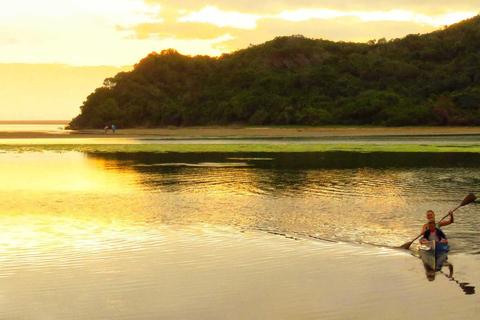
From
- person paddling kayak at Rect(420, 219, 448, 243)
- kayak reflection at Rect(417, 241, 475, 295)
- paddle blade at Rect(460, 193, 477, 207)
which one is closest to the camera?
kayak reflection at Rect(417, 241, 475, 295)

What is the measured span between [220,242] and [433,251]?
4.96m

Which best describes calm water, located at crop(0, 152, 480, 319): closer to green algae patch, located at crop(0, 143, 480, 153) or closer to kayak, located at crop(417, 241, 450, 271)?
kayak, located at crop(417, 241, 450, 271)

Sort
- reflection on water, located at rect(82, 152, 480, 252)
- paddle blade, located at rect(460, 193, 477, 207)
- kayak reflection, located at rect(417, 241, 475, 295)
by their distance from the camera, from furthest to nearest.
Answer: reflection on water, located at rect(82, 152, 480, 252) < paddle blade, located at rect(460, 193, 477, 207) < kayak reflection, located at rect(417, 241, 475, 295)

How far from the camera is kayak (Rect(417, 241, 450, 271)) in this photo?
13.5 metres

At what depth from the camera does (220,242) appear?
49.7ft

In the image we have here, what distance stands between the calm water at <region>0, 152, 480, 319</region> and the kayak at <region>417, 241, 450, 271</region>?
0.27 meters

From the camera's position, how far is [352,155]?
Result: 47531mm

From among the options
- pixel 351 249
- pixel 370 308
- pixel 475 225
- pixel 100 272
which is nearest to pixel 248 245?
pixel 351 249

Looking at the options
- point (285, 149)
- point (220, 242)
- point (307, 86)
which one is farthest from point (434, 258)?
point (307, 86)

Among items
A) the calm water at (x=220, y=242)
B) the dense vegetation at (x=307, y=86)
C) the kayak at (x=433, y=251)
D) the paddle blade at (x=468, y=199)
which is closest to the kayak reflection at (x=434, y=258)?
the kayak at (x=433, y=251)

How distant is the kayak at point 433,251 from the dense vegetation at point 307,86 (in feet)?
304

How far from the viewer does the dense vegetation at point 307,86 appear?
110250mm

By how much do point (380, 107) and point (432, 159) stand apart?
67237 mm

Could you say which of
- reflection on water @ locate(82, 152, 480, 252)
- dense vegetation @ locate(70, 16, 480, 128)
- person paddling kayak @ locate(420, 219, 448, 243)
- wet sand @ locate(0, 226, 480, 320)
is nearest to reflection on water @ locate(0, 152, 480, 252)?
reflection on water @ locate(82, 152, 480, 252)
